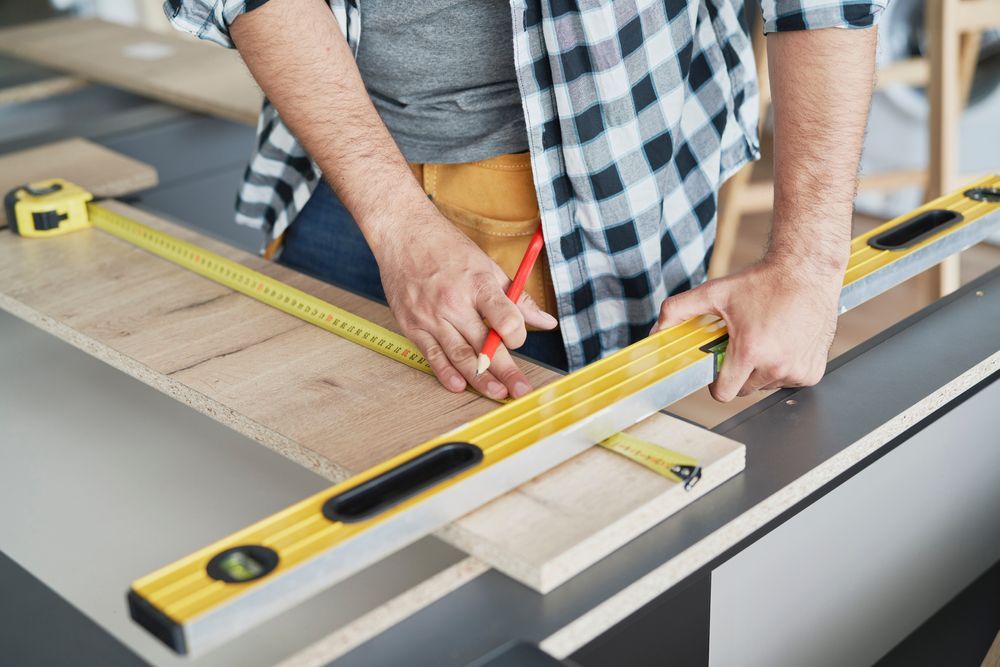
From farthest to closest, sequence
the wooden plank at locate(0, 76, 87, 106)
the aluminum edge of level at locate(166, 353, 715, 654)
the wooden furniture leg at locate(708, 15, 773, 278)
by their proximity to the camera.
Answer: the wooden furniture leg at locate(708, 15, 773, 278) < the wooden plank at locate(0, 76, 87, 106) < the aluminum edge of level at locate(166, 353, 715, 654)

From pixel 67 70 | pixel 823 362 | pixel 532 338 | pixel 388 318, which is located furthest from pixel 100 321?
pixel 67 70

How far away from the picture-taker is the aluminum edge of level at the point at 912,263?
3.75 ft

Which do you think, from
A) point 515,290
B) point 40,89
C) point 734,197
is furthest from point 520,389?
point 734,197

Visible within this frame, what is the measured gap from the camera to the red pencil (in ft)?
3.29

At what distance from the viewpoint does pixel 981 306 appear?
1209mm

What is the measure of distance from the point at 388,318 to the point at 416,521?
0.44 metres

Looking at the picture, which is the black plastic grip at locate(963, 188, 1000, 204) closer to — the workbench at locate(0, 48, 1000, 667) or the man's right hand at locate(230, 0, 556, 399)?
the workbench at locate(0, 48, 1000, 667)

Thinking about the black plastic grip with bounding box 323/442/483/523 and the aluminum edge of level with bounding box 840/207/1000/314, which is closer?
Result: the black plastic grip with bounding box 323/442/483/523

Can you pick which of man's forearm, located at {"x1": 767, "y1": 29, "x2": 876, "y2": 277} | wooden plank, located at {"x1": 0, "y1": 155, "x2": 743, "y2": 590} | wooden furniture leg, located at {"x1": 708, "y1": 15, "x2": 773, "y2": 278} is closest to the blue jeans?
wooden plank, located at {"x1": 0, "y1": 155, "x2": 743, "y2": 590}

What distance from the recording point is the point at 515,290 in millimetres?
1091

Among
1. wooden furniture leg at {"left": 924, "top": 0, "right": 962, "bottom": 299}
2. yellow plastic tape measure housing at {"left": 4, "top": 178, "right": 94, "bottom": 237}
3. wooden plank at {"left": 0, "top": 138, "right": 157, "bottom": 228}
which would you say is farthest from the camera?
wooden furniture leg at {"left": 924, "top": 0, "right": 962, "bottom": 299}

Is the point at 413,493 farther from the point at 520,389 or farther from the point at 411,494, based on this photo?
the point at 520,389

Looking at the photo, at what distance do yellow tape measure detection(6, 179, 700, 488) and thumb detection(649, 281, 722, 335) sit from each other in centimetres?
18

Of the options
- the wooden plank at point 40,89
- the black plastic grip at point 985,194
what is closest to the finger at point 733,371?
the black plastic grip at point 985,194
